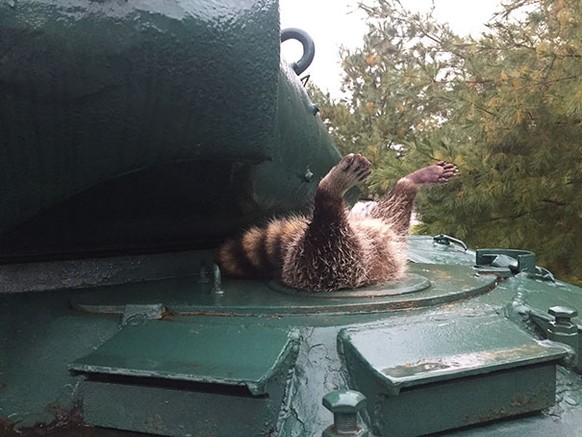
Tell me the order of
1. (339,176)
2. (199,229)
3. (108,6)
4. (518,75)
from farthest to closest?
1. (518,75)
2. (199,229)
3. (339,176)
4. (108,6)

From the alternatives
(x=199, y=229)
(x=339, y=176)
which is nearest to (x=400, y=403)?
(x=339, y=176)

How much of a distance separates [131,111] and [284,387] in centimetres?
74

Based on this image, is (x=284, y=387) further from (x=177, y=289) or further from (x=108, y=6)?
(x=108, y=6)

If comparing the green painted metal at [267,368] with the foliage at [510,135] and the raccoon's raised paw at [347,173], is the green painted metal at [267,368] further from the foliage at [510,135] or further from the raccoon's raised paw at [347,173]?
the foliage at [510,135]

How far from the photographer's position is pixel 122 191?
2027mm

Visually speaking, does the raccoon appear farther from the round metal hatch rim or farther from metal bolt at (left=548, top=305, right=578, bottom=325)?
metal bolt at (left=548, top=305, right=578, bottom=325)

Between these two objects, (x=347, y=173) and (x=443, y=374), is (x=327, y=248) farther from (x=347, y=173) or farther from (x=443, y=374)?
(x=443, y=374)

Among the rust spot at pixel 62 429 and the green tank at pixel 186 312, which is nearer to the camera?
the green tank at pixel 186 312

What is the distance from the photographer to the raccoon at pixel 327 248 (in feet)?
7.37

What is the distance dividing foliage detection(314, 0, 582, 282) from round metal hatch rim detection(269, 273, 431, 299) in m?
3.17

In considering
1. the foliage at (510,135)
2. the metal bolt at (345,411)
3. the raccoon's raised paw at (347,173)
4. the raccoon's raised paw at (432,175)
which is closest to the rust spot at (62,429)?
the metal bolt at (345,411)

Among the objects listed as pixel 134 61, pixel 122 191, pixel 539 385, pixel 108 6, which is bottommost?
pixel 539 385

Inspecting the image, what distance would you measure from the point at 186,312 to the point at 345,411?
2.46 ft

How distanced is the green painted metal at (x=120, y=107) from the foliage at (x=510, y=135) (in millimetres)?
3774
